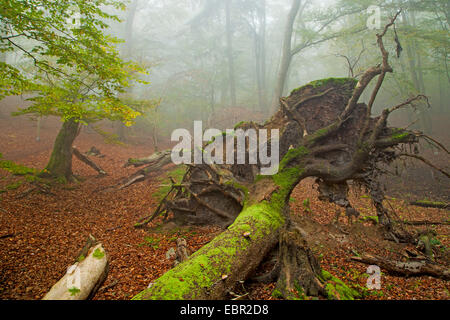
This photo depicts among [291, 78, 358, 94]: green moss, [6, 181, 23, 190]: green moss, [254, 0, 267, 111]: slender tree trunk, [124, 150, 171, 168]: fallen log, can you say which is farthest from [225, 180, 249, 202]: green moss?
[254, 0, 267, 111]: slender tree trunk

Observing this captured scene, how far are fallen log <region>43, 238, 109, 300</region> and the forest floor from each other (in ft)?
1.03

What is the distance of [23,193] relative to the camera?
754cm

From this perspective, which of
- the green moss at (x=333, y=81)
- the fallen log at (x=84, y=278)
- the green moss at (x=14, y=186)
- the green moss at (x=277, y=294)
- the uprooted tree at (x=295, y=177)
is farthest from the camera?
the green moss at (x=14, y=186)

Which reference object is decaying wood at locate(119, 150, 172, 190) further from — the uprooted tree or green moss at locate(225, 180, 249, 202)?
green moss at locate(225, 180, 249, 202)

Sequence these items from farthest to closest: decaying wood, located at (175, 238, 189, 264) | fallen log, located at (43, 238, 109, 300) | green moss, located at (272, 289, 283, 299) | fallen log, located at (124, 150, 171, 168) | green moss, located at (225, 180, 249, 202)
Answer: fallen log, located at (124, 150, 171, 168) < green moss, located at (225, 180, 249, 202) < decaying wood, located at (175, 238, 189, 264) < green moss, located at (272, 289, 283, 299) < fallen log, located at (43, 238, 109, 300)

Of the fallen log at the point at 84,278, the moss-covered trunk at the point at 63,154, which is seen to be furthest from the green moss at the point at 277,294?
the moss-covered trunk at the point at 63,154

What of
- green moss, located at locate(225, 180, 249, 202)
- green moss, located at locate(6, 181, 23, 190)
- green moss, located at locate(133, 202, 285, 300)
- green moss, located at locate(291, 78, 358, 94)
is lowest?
green moss, located at locate(133, 202, 285, 300)

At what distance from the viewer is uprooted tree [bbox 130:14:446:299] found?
3871 millimetres

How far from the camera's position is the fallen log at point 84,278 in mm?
3205

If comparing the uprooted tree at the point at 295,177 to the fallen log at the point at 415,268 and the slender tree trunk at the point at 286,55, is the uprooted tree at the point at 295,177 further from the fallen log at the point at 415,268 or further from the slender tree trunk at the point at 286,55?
the slender tree trunk at the point at 286,55

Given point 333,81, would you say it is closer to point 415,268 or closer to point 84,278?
point 415,268

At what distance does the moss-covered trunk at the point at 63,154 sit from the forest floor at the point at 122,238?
70cm
